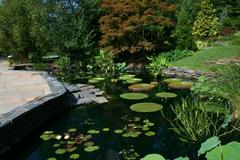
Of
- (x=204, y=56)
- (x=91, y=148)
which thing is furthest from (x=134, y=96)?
(x=204, y=56)

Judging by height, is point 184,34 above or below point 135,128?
above

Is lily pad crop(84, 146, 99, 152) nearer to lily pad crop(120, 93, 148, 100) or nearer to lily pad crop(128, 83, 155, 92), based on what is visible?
lily pad crop(120, 93, 148, 100)

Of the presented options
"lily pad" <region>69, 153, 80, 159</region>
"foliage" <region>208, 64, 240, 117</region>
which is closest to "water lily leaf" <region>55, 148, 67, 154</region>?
"lily pad" <region>69, 153, 80, 159</region>

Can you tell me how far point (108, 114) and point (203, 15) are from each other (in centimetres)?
1412

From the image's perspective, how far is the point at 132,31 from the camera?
50.5ft

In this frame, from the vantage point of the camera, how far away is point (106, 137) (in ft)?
19.6

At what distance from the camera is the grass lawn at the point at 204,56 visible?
1334cm

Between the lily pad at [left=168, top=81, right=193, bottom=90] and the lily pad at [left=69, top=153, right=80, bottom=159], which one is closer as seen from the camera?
the lily pad at [left=69, top=153, right=80, bottom=159]

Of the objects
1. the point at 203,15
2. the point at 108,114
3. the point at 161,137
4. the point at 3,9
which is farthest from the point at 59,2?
the point at 161,137

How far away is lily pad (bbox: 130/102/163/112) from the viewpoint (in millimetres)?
7648

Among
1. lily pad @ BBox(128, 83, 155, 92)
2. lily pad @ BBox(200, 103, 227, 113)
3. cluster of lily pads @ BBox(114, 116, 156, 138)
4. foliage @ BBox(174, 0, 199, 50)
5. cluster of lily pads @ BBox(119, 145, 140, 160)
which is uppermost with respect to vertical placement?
foliage @ BBox(174, 0, 199, 50)

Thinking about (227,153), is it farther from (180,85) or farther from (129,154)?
(180,85)

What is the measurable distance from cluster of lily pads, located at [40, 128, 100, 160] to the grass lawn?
7.94 meters

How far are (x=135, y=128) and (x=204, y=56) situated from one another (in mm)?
8790
